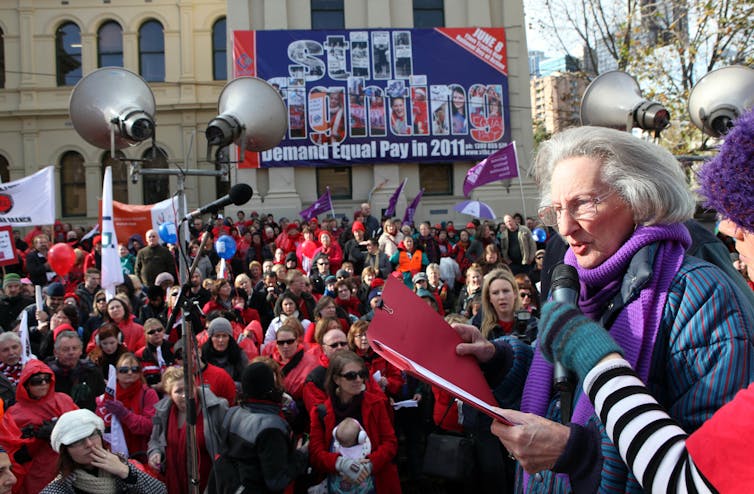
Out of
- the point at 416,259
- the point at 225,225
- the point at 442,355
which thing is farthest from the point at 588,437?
the point at 225,225

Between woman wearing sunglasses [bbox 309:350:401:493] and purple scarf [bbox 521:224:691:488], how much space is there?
332 centimetres

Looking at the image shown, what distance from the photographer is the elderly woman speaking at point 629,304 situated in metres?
1.66

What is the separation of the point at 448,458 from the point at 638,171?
4.87 feet

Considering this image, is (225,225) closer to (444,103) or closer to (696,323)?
(444,103)

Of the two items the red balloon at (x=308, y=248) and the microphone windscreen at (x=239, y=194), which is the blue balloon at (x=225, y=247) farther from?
the microphone windscreen at (x=239, y=194)

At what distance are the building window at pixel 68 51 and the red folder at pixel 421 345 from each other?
28.1 metres

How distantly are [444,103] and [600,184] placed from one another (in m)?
20.0

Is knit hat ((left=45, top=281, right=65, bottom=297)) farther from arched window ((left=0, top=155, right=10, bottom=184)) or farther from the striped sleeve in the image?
arched window ((left=0, top=155, right=10, bottom=184))

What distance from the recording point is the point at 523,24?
73.3 feet

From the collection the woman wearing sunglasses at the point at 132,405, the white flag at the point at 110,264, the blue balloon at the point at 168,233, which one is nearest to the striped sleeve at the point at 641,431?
the woman wearing sunglasses at the point at 132,405

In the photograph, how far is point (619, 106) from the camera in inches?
276

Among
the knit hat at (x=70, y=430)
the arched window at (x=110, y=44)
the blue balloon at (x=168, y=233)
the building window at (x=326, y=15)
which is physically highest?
the arched window at (x=110, y=44)

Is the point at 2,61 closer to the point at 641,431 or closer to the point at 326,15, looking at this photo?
the point at 326,15

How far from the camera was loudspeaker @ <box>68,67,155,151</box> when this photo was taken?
499 cm
